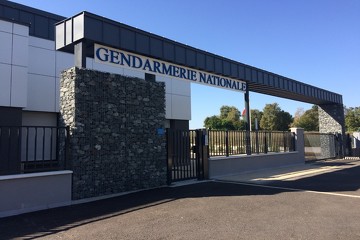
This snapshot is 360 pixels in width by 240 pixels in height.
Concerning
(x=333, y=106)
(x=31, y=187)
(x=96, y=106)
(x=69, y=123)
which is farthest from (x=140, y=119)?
(x=333, y=106)

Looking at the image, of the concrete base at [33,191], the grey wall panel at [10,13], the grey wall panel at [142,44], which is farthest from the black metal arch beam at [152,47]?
the grey wall panel at [10,13]

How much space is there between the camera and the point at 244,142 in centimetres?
1625

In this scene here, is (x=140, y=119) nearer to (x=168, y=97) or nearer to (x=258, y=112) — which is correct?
(x=168, y=97)

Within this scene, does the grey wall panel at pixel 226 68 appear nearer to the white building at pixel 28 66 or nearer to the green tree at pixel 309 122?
the white building at pixel 28 66

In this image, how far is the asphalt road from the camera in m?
6.09

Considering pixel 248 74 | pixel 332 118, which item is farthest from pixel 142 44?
pixel 332 118

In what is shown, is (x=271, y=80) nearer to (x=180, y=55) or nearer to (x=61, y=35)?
(x=180, y=55)

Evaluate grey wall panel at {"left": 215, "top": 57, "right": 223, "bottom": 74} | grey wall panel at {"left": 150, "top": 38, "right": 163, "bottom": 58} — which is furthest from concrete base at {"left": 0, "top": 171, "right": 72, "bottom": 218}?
grey wall panel at {"left": 215, "top": 57, "right": 223, "bottom": 74}

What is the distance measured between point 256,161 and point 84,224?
11.4m

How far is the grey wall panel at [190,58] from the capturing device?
14062 millimetres

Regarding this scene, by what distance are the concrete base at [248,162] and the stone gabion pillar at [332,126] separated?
20.1ft

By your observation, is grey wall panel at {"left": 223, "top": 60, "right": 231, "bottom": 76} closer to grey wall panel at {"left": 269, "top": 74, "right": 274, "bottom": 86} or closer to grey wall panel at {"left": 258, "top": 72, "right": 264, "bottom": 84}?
grey wall panel at {"left": 258, "top": 72, "right": 264, "bottom": 84}

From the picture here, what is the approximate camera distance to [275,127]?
67.7 m

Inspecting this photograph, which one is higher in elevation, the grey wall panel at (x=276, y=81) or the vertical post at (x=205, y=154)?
the grey wall panel at (x=276, y=81)
